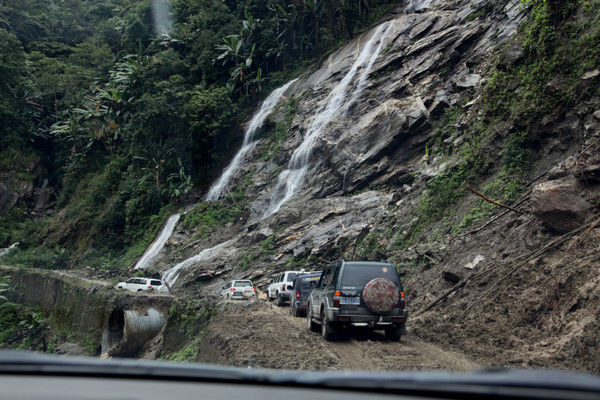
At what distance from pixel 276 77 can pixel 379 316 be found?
34.0 metres

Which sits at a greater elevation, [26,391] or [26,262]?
[26,391]

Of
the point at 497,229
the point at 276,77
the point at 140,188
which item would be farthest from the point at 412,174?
the point at 140,188

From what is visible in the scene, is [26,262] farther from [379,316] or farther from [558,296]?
[558,296]

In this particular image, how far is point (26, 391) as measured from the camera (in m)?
2.06

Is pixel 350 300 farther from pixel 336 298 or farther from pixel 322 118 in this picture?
pixel 322 118

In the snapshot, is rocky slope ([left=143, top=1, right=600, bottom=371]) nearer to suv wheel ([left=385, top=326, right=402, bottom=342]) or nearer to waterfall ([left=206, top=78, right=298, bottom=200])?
suv wheel ([left=385, top=326, right=402, bottom=342])

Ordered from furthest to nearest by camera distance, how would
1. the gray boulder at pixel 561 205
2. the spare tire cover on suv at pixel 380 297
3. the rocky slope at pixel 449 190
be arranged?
the spare tire cover on suv at pixel 380 297 < the gray boulder at pixel 561 205 < the rocky slope at pixel 449 190

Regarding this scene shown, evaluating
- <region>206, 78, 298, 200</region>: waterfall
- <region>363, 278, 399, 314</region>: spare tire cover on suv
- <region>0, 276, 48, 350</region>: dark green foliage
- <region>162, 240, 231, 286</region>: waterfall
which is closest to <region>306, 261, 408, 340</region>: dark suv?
<region>363, 278, 399, 314</region>: spare tire cover on suv

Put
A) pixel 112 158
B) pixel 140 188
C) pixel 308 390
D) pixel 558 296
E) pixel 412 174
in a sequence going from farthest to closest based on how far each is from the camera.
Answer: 1. pixel 112 158
2. pixel 140 188
3. pixel 412 174
4. pixel 558 296
5. pixel 308 390

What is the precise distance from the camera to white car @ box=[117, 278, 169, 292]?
26834 millimetres

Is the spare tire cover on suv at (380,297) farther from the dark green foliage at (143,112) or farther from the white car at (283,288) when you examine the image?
the dark green foliage at (143,112)

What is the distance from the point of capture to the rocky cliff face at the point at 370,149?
2366 cm

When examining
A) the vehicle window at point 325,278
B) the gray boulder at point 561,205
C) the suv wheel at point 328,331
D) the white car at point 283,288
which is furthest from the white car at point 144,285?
the gray boulder at point 561,205

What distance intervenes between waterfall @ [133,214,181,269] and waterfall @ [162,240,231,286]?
5.07m
